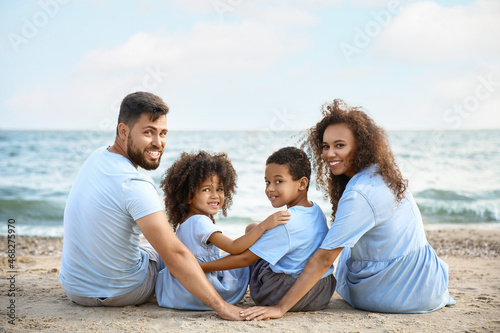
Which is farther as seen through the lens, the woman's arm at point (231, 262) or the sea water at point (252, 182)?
the sea water at point (252, 182)

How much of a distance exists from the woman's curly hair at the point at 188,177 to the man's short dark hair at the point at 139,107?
Answer: 64 cm

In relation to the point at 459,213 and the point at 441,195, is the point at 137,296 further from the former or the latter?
the point at 441,195

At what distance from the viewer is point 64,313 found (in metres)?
3.69

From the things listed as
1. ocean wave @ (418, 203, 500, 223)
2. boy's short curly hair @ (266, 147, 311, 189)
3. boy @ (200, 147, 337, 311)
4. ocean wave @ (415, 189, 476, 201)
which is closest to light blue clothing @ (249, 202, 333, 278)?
boy @ (200, 147, 337, 311)

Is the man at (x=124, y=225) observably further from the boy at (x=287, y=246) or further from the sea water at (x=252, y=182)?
the sea water at (x=252, y=182)

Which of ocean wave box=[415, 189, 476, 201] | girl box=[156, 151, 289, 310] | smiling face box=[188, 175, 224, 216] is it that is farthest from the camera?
ocean wave box=[415, 189, 476, 201]

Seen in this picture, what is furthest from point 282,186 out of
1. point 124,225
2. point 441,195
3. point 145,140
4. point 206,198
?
point 441,195

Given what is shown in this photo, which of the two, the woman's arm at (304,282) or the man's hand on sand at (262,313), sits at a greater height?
the woman's arm at (304,282)

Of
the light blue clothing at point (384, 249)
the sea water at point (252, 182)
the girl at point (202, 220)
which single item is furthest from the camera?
the sea water at point (252, 182)

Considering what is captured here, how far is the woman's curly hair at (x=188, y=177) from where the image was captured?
13.3 ft

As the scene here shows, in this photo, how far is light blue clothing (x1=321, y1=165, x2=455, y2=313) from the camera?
3.46 metres

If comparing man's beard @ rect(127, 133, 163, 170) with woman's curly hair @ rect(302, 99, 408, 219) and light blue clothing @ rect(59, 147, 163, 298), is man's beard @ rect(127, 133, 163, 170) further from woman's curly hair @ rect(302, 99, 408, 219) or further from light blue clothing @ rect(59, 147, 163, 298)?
woman's curly hair @ rect(302, 99, 408, 219)

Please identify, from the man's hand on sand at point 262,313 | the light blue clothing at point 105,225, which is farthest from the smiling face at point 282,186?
the light blue clothing at point 105,225

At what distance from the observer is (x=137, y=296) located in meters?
3.89
